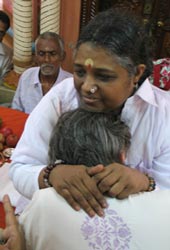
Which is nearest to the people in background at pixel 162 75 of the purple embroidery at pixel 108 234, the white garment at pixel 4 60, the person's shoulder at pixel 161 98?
the person's shoulder at pixel 161 98

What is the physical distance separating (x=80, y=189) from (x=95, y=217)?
0.08m

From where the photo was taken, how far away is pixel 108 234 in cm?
75

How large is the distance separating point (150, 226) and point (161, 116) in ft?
1.50

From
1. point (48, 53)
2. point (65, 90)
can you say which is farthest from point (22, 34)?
point (65, 90)

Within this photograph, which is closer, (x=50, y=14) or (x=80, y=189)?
(x=80, y=189)

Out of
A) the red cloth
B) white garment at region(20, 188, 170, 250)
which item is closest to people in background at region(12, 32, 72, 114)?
the red cloth

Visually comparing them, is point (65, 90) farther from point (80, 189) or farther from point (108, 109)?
point (80, 189)

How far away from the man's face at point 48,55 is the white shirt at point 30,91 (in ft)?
0.26

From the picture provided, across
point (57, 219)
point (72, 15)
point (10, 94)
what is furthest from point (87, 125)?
point (72, 15)

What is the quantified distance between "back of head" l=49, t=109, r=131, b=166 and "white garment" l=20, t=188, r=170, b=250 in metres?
0.11

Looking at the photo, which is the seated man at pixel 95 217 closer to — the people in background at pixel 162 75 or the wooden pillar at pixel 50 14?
the people in background at pixel 162 75

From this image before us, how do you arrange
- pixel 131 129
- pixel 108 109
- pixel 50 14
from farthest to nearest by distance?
pixel 50 14 → pixel 131 129 → pixel 108 109

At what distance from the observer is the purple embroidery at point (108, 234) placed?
750mm

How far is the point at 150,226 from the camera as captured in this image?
76 cm
